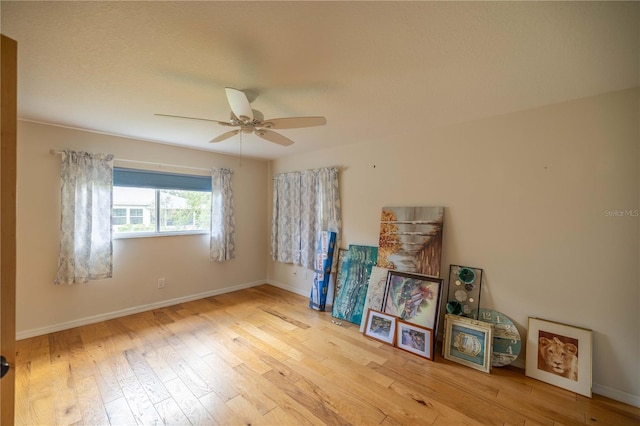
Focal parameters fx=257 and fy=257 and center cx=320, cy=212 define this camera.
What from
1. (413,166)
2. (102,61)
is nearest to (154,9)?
(102,61)

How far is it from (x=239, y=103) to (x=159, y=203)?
2.72 m

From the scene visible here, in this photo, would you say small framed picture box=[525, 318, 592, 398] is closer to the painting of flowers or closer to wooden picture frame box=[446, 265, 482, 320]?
wooden picture frame box=[446, 265, 482, 320]

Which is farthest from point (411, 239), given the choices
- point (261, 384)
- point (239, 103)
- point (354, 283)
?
point (239, 103)

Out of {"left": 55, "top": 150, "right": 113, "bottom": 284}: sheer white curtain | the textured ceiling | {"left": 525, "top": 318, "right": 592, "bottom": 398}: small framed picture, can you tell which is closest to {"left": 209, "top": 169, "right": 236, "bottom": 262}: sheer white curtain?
{"left": 55, "top": 150, "right": 113, "bottom": 284}: sheer white curtain

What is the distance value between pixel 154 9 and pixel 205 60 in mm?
404

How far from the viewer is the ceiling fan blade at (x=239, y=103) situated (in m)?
1.60

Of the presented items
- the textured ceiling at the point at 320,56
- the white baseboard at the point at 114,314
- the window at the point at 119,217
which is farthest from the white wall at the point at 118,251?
the textured ceiling at the point at 320,56

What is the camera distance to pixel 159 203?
145 inches

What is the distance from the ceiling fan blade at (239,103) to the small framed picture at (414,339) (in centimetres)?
249

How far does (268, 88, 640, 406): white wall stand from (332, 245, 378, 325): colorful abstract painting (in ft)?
3.01

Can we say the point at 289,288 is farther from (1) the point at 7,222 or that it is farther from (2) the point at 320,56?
(1) the point at 7,222

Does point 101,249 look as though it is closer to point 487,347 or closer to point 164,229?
point 164,229

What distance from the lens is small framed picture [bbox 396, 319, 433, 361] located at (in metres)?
2.50

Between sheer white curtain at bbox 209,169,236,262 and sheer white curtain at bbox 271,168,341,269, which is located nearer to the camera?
sheer white curtain at bbox 271,168,341,269
